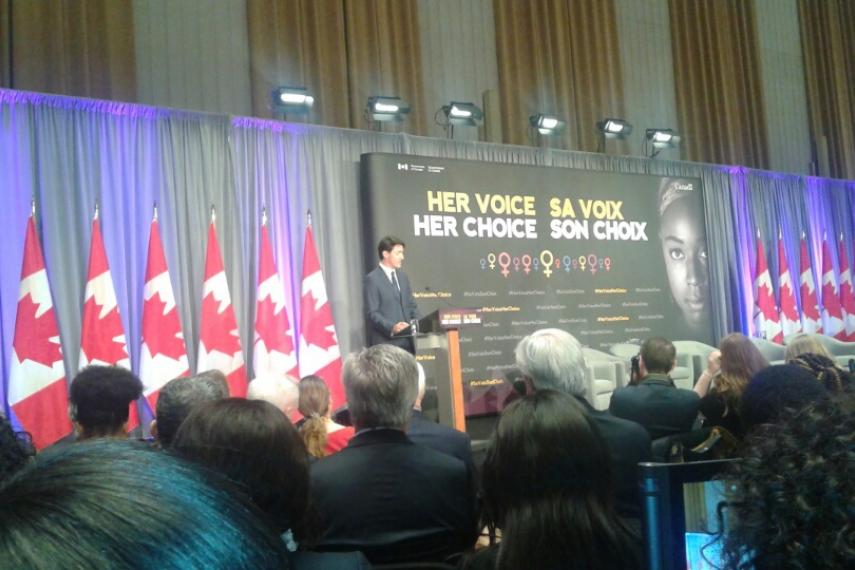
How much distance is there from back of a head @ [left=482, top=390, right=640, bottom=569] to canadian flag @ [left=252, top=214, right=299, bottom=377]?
15.7ft

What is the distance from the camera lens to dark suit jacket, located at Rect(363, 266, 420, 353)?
20.2 ft

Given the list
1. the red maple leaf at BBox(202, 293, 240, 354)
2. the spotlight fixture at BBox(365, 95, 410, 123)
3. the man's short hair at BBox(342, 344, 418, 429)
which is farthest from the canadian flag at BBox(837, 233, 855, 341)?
the man's short hair at BBox(342, 344, 418, 429)

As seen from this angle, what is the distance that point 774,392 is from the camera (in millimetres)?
2127

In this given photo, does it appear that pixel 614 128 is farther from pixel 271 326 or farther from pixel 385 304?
pixel 271 326

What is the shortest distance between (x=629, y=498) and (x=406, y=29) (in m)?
6.43

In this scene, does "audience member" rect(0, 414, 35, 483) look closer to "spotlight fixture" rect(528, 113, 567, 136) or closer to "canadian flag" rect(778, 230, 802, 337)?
"spotlight fixture" rect(528, 113, 567, 136)

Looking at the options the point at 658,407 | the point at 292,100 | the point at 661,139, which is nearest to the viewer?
the point at 658,407

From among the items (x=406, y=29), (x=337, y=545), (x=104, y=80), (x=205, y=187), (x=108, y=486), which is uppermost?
(x=406, y=29)

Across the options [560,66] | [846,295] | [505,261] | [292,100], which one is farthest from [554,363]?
[846,295]

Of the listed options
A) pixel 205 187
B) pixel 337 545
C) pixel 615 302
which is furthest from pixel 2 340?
pixel 615 302

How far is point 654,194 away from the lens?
8594 mm

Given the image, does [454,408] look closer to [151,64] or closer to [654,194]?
[151,64]

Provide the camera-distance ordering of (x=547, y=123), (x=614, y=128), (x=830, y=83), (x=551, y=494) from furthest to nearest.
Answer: (x=830, y=83) → (x=614, y=128) → (x=547, y=123) → (x=551, y=494)

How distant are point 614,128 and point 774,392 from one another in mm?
6865
